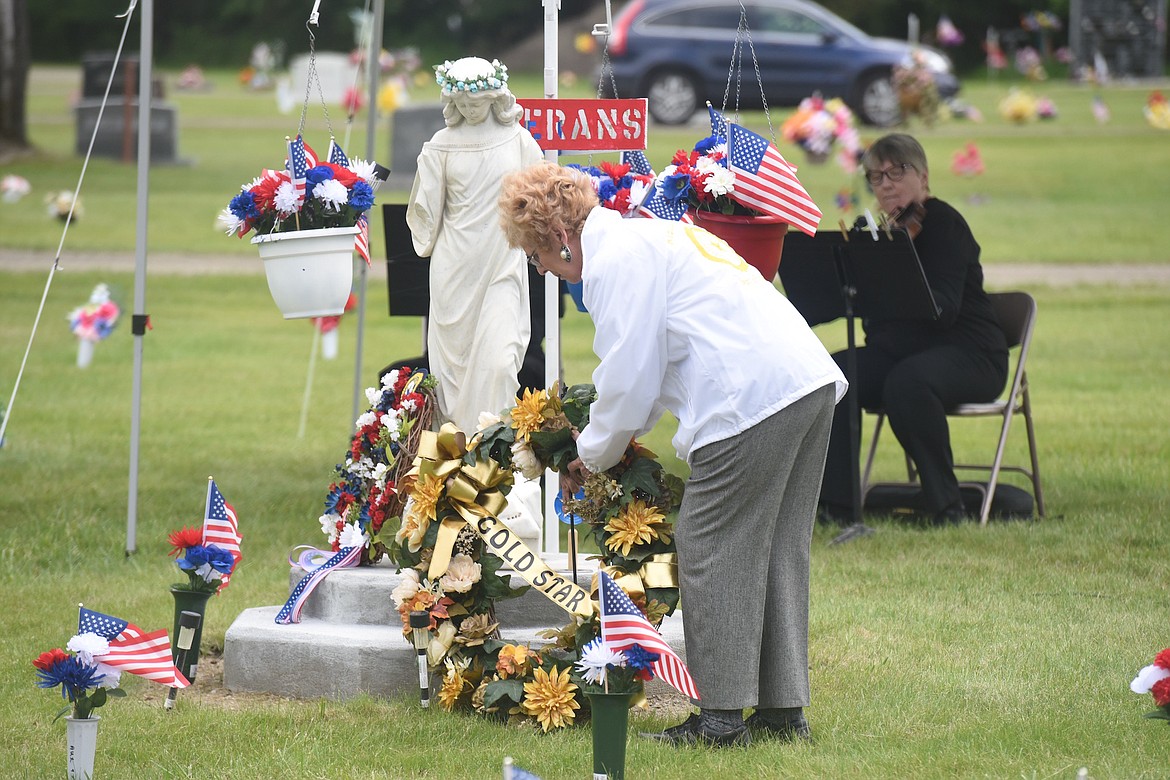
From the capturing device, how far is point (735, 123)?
566 cm

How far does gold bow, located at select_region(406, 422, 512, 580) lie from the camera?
16.0 feet

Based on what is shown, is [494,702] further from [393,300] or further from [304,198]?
[393,300]

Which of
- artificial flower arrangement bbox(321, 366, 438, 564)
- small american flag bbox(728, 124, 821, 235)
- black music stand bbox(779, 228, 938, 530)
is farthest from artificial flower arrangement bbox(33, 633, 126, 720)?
black music stand bbox(779, 228, 938, 530)

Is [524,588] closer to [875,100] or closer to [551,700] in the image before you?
[551,700]

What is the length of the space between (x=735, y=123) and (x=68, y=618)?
127 inches

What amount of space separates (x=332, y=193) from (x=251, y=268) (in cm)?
1349

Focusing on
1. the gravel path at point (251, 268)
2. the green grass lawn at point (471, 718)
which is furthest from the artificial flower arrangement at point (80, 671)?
the gravel path at point (251, 268)

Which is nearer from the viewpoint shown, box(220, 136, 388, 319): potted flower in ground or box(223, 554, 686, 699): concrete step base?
box(223, 554, 686, 699): concrete step base

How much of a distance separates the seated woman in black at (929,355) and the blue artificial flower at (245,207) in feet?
9.70

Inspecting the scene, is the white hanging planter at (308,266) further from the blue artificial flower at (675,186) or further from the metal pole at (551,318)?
the blue artificial flower at (675,186)

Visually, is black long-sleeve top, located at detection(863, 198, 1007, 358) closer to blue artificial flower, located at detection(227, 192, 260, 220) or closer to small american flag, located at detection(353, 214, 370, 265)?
small american flag, located at detection(353, 214, 370, 265)

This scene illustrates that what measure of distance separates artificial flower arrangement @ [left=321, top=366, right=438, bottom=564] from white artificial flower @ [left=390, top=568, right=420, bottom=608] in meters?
0.47

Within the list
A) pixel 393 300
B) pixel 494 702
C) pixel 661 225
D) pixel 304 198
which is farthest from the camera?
pixel 393 300

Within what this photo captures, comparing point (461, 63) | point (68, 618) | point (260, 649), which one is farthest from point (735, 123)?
point (68, 618)
